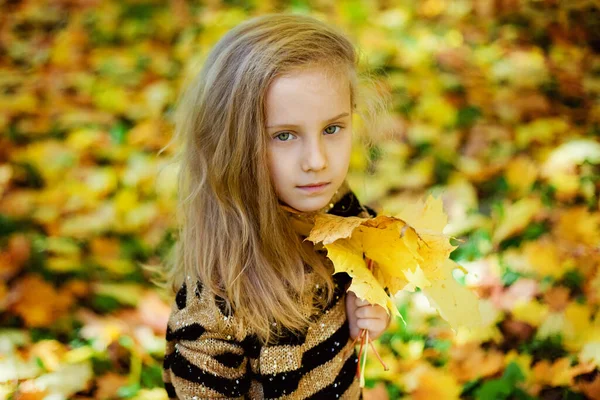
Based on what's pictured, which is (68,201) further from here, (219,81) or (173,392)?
(219,81)

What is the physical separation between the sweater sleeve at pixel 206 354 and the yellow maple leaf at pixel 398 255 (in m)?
0.26

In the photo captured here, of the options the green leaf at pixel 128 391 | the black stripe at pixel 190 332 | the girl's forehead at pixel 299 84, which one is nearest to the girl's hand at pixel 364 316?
the black stripe at pixel 190 332

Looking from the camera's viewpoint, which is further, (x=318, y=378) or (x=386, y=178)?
(x=386, y=178)

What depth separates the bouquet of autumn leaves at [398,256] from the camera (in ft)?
3.66

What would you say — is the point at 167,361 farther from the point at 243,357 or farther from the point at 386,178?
the point at 386,178

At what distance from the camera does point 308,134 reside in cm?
111

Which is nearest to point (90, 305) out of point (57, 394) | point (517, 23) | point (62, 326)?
point (62, 326)

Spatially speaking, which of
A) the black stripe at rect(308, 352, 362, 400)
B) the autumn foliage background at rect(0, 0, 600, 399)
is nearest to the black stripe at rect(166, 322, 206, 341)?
the black stripe at rect(308, 352, 362, 400)

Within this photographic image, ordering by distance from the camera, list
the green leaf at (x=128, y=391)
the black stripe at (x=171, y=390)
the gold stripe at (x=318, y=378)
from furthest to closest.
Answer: the green leaf at (x=128, y=391), the black stripe at (x=171, y=390), the gold stripe at (x=318, y=378)

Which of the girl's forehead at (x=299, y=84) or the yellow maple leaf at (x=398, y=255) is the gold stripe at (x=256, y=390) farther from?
the girl's forehead at (x=299, y=84)

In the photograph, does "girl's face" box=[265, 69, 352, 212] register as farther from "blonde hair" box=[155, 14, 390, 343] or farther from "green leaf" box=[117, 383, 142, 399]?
"green leaf" box=[117, 383, 142, 399]

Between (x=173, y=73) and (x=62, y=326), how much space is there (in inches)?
66.5

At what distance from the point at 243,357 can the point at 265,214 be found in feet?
0.98

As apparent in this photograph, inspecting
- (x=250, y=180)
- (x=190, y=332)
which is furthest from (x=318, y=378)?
(x=250, y=180)
